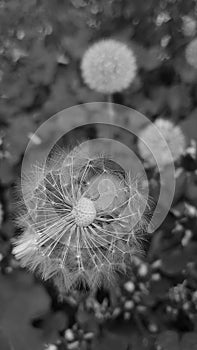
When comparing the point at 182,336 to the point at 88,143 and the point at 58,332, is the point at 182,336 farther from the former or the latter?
the point at 88,143

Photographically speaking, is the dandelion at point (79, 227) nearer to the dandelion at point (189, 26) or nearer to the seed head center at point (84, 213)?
the seed head center at point (84, 213)

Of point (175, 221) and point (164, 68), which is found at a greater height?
point (164, 68)

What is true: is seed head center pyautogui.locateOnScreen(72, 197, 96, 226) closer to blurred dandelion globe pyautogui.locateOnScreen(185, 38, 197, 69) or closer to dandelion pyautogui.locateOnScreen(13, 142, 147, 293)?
dandelion pyautogui.locateOnScreen(13, 142, 147, 293)

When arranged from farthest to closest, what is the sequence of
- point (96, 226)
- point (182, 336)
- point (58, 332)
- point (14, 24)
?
point (14, 24)
point (58, 332)
point (182, 336)
point (96, 226)

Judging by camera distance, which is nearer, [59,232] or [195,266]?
[59,232]

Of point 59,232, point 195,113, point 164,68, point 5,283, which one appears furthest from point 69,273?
point 164,68

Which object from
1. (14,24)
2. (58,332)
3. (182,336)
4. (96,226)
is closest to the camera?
(96,226)

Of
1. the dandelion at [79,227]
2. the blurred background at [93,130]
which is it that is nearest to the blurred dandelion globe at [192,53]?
the blurred background at [93,130]
